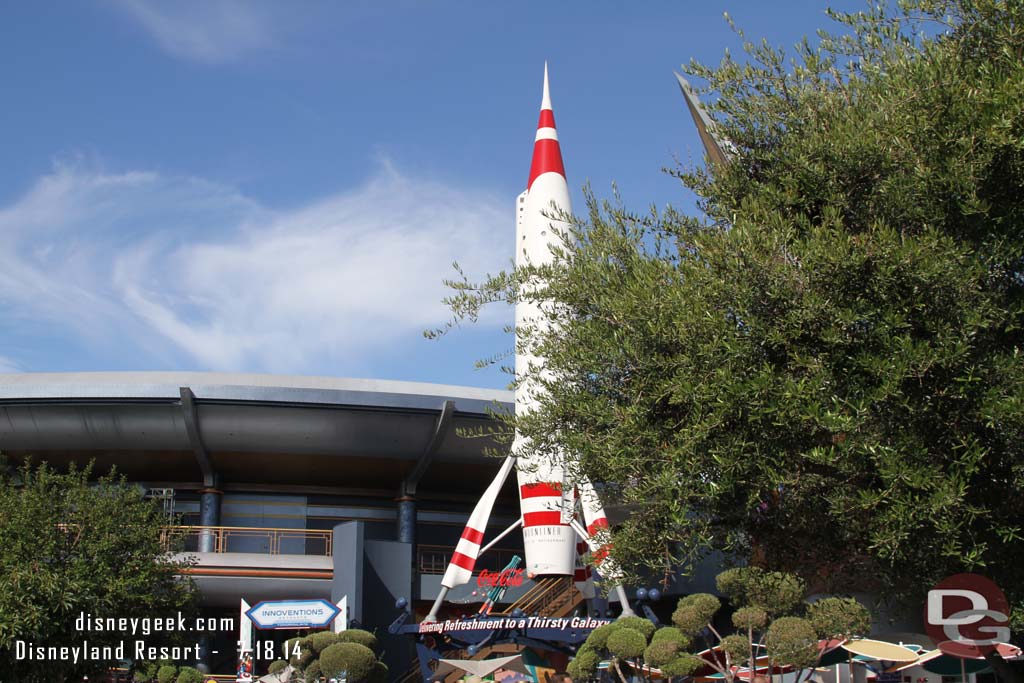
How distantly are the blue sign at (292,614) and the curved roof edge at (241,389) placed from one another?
7679 mm

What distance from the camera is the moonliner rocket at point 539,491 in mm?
26906

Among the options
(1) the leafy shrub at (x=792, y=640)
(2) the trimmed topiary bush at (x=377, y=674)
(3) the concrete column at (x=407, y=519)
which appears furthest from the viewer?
(3) the concrete column at (x=407, y=519)

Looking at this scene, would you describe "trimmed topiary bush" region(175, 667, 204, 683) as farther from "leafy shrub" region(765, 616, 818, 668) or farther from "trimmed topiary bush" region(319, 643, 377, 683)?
"leafy shrub" region(765, 616, 818, 668)

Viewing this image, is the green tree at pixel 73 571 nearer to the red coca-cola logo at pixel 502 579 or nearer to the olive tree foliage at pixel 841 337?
the red coca-cola logo at pixel 502 579

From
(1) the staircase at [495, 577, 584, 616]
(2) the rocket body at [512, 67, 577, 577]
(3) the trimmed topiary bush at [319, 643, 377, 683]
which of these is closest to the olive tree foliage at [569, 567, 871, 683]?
(3) the trimmed topiary bush at [319, 643, 377, 683]

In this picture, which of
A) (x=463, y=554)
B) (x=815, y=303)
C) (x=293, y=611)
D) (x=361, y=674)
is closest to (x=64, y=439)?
(x=293, y=611)

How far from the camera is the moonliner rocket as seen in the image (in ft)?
88.3

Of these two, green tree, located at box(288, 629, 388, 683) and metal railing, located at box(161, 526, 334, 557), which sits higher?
metal railing, located at box(161, 526, 334, 557)

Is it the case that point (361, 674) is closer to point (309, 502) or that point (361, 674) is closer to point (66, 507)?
point (66, 507)

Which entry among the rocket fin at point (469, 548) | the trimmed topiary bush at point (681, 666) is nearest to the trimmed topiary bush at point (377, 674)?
the rocket fin at point (469, 548)

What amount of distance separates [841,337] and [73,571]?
66.7 feet

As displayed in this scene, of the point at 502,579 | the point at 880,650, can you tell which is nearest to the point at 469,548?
the point at 502,579

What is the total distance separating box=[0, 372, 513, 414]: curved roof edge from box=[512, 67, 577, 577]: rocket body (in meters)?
5.46

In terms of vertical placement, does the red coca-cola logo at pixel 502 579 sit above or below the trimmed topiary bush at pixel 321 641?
above
